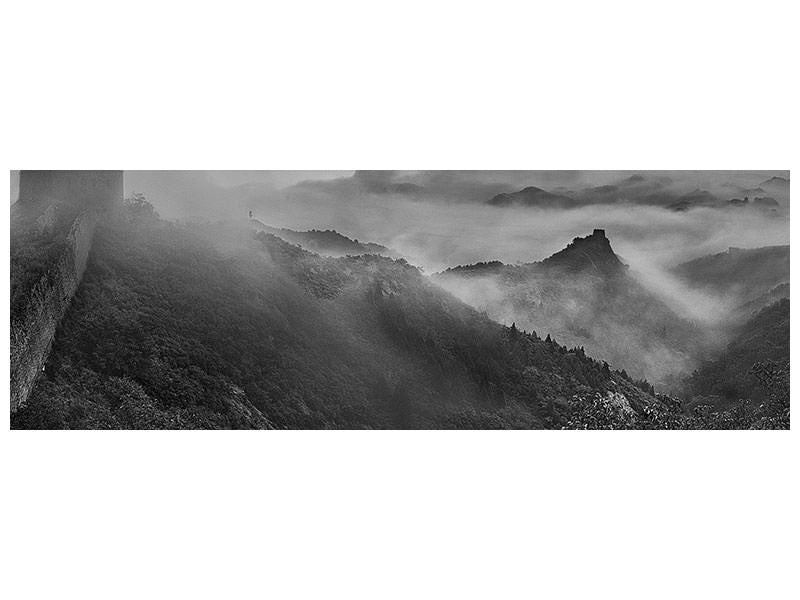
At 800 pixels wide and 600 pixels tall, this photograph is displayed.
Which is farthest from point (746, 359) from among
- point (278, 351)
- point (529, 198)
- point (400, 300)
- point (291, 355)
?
point (278, 351)

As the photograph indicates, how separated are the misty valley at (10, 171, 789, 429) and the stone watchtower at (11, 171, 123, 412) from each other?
2cm

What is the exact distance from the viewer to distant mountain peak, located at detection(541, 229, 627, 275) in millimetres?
7703

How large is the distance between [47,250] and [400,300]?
2.77 metres

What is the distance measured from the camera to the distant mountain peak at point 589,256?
7.70 meters

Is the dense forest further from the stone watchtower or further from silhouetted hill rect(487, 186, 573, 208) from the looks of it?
silhouetted hill rect(487, 186, 573, 208)

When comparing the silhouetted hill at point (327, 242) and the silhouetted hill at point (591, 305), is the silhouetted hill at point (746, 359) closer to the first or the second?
the silhouetted hill at point (591, 305)

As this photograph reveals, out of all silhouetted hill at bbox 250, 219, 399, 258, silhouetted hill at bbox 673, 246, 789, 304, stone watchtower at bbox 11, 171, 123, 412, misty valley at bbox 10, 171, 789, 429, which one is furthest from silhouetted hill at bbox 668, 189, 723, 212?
stone watchtower at bbox 11, 171, 123, 412

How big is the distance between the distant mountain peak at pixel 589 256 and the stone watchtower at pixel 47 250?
139 inches

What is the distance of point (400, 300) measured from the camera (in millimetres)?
7668

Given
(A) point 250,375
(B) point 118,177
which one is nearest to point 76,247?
(B) point 118,177

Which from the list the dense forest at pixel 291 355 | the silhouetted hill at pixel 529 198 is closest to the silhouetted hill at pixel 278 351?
the dense forest at pixel 291 355

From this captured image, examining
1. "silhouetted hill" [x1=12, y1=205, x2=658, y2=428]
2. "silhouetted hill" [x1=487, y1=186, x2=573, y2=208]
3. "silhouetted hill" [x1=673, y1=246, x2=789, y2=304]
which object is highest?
"silhouetted hill" [x1=487, y1=186, x2=573, y2=208]

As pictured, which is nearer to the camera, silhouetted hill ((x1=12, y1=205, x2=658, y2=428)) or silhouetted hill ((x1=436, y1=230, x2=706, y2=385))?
silhouetted hill ((x1=12, y1=205, x2=658, y2=428))

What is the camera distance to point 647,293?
775 centimetres
